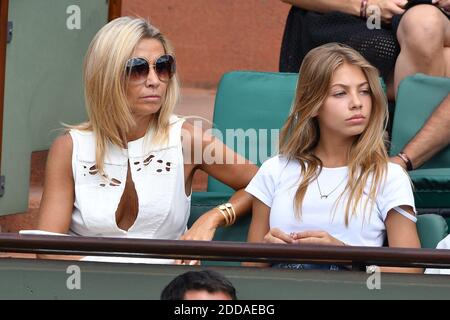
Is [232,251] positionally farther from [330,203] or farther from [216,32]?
[216,32]

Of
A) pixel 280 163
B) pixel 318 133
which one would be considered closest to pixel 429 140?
pixel 318 133

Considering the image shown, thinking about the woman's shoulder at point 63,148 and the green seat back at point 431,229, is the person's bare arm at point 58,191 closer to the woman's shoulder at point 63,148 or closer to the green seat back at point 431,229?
the woman's shoulder at point 63,148

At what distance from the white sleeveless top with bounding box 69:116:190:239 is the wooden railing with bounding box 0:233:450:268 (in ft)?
2.32

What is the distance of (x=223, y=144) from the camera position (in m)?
4.24

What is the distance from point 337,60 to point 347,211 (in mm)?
510

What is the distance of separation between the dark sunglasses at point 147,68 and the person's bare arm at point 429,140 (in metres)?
0.82

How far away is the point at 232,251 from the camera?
3.31 metres

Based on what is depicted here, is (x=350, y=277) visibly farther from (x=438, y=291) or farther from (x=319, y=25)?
(x=319, y=25)

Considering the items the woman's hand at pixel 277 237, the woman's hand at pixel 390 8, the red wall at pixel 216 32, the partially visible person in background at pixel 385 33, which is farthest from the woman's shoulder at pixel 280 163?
the red wall at pixel 216 32

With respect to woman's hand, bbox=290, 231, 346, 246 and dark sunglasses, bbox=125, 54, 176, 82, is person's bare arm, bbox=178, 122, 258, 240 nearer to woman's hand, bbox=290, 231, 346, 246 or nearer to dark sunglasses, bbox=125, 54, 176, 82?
dark sunglasses, bbox=125, 54, 176, 82

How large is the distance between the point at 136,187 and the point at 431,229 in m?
0.93

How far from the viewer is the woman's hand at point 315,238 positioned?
371cm

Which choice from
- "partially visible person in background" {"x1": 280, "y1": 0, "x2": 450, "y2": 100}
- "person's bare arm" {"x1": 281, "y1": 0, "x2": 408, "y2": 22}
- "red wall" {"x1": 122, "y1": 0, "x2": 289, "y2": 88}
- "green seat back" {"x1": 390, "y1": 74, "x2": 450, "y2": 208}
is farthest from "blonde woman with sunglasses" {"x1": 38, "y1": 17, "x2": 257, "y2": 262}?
"red wall" {"x1": 122, "y1": 0, "x2": 289, "y2": 88}

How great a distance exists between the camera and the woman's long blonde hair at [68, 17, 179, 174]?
415cm
